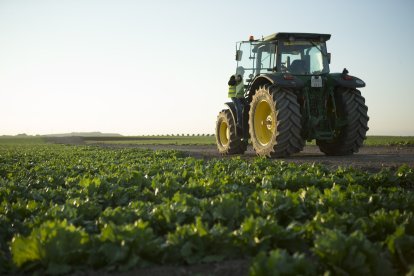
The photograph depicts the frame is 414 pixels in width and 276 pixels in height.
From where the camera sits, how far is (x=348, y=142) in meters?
8.73

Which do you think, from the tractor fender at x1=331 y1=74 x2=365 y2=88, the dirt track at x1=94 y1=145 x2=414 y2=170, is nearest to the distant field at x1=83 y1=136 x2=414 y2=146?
the dirt track at x1=94 y1=145 x2=414 y2=170

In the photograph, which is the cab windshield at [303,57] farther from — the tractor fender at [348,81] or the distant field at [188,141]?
the distant field at [188,141]

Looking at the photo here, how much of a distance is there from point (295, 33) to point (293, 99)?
6.49ft

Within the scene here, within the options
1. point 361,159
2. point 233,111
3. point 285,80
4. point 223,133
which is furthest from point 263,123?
point 223,133

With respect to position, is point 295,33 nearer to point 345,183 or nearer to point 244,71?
point 244,71

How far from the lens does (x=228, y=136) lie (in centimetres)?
1081

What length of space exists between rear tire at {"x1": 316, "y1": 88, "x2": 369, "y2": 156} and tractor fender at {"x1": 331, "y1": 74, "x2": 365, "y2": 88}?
24cm

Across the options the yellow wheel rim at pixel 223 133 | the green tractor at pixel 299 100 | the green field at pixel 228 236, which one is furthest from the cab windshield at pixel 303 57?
the green field at pixel 228 236

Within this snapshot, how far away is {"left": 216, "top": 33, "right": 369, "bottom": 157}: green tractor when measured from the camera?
809 centimetres

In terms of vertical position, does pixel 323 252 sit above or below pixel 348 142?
below

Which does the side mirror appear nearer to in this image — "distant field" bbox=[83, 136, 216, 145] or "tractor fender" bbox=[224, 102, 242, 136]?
"tractor fender" bbox=[224, 102, 242, 136]

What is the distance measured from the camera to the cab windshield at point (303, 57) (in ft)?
30.0

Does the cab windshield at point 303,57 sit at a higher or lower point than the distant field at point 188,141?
higher

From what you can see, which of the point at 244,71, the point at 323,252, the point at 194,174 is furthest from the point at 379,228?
the point at 244,71
